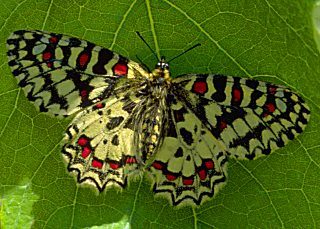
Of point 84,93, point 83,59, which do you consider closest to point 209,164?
point 84,93

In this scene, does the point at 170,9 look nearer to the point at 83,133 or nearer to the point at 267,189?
the point at 83,133

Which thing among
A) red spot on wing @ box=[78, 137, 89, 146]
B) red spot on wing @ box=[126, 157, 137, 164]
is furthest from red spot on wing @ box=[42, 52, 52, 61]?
red spot on wing @ box=[126, 157, 137, 164]

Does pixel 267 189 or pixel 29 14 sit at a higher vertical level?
pixel 29 14

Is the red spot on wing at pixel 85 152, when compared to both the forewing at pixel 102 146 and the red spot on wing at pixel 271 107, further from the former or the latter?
the red spot on wing at pixel 271 107

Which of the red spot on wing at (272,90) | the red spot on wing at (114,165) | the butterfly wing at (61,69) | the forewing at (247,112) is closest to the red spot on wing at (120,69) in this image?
the butterfly wing at (61,69)

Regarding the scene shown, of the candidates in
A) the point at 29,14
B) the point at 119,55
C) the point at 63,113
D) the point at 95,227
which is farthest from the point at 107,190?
the point at 29,14

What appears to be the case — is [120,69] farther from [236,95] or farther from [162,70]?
[236,95]

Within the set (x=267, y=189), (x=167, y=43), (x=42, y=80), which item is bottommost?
(x=267, y=189)
